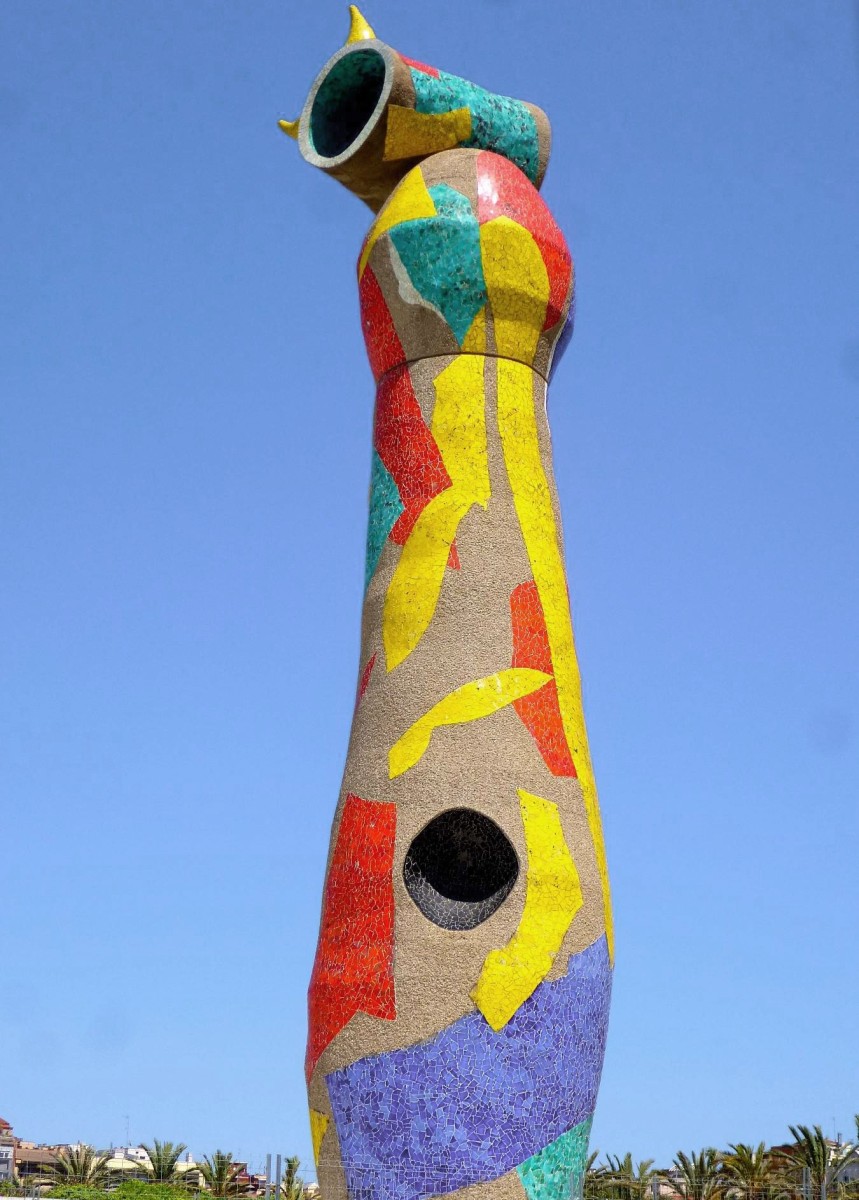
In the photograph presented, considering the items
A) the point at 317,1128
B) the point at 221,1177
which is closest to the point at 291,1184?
the point at 221,1177

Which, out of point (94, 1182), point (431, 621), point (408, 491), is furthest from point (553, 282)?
point (94, 1182)

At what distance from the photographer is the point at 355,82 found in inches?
639

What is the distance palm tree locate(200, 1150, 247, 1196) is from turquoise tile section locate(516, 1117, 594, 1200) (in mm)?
15107

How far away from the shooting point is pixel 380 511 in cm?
1439

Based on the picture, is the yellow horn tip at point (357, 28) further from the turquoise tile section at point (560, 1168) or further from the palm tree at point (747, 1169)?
the palm tree at point (747, 1169)

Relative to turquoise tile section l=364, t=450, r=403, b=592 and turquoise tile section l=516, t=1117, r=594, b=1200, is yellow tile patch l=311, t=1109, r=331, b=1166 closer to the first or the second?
turquoise tile section l=516, t=1117, r=594, b=1200

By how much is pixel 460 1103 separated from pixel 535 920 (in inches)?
54.6

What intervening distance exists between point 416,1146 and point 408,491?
5.13 m

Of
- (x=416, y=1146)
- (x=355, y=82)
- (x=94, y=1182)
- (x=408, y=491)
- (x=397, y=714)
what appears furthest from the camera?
(x=94, y=1182)

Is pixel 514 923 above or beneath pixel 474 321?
beneath

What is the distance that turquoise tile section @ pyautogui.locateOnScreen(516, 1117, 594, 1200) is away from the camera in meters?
12.2

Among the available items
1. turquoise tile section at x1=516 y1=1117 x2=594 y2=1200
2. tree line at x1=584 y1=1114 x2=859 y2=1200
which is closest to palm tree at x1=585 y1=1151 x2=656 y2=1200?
tree line at x1=584 y1=1114 x2=859 y2=1200

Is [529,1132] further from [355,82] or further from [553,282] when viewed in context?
[355,82]

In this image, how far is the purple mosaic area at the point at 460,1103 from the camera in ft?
39.6
